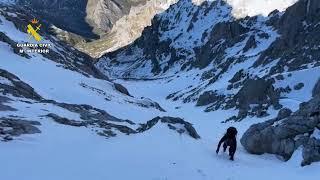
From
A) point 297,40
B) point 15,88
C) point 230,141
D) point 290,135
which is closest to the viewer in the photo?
point 230,141

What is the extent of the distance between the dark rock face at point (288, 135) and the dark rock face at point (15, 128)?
10.5 metres

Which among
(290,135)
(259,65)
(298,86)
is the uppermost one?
(259,65)

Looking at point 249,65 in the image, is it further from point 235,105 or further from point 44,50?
point 44,50

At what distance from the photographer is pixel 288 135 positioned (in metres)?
25.1

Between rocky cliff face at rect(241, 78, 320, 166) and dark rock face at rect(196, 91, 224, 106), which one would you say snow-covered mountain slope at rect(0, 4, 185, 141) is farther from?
dark rock face at rect(196, 91, 224, 106)

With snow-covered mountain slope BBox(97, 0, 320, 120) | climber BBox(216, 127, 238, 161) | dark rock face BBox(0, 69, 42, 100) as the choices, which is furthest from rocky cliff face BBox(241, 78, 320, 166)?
snow-covered mountain slope BBox(97, 0, 320, 120)

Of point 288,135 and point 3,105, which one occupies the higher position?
point 3,105

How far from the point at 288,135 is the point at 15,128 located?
1237 cm

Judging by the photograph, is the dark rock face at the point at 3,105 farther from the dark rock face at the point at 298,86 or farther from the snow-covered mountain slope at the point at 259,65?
the dark rock face at the point at 298,86

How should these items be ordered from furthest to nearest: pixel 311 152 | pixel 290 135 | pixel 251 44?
pixel 251 44 < pixel 290 135 < pixel 311 152

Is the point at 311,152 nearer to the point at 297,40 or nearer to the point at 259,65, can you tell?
the point at 259,65

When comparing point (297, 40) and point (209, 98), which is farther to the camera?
point (297, 40)

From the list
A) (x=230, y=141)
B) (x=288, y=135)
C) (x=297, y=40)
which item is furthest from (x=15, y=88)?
(x=297, y=40)

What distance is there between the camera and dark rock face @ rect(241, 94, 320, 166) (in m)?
24.3
